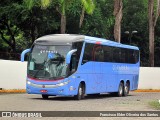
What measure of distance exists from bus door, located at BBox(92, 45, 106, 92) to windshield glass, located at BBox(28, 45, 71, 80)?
2773mm

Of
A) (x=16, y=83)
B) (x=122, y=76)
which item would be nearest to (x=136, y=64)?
(x=122, y=76)

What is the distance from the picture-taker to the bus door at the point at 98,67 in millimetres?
25925

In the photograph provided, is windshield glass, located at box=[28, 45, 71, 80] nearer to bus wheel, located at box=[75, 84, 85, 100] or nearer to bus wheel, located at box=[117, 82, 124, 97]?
bus wheel, located at box=[75, 84, 85, 100]

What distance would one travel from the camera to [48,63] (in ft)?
76.8

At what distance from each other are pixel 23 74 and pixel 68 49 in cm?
1032

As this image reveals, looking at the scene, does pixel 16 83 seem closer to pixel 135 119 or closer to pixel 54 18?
pixel 54 18

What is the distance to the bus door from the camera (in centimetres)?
2592

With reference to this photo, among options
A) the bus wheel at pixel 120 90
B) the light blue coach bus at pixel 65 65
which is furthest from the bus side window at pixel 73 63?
the bus wheel at pixel 120 90

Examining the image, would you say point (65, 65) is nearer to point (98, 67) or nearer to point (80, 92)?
point (80, 92)

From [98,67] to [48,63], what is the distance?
4.06 meters

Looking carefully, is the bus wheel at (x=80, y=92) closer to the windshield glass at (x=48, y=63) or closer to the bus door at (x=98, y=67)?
the bus door at (x=98, y=67)

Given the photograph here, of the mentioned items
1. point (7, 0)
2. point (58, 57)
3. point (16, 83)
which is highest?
point (7, 0)

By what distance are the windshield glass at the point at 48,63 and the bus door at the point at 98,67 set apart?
2.77 meters

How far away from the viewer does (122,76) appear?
31125 millimetres
